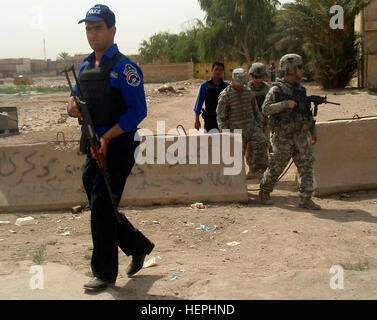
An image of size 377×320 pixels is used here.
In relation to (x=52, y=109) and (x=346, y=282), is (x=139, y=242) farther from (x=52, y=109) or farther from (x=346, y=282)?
(x=52, y=109)

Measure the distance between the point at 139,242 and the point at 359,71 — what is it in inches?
901

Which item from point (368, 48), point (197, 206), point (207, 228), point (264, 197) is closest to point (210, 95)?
point (264, 197)

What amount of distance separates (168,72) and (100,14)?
4746 cm

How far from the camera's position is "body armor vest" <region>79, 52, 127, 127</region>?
329 cm

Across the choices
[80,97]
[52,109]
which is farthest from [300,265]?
[52,109]

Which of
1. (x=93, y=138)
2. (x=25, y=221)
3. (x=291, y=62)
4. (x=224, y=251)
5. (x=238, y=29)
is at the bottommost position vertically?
(x=224, y=251)

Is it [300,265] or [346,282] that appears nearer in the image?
[346,282]

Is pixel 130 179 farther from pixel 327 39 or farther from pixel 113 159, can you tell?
pixel 327 39

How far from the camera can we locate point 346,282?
3451 millimetres

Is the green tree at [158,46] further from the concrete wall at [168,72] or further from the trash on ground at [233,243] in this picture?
the trash on ground at [233,243]

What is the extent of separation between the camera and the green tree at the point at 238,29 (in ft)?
139

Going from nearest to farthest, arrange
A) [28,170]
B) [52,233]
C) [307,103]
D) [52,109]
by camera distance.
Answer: [52,233]
[307,103]
[28,170]
[52,109]

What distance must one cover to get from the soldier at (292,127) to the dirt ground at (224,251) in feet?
1.41

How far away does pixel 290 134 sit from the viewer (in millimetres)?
5523
